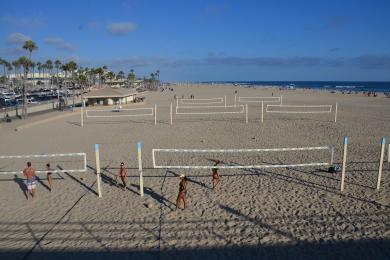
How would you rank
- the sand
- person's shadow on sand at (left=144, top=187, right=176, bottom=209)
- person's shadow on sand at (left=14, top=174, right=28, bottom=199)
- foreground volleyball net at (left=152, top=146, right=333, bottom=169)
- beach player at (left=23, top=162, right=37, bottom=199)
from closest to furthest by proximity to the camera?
the sand → person's shadow on sand at (left=144, top=187, right=176, bottom=209) → beach player at (left=23, top=162, right=37, bottom=199) → person's shadow on sand at (left=14, top=174, right=28, bottom=199) → foreground volleyball net at (left=152, top=146, right=333, bottom=169)

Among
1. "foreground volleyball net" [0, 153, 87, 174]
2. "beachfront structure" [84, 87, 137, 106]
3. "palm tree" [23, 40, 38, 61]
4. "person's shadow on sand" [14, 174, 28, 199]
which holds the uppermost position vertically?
"palm tree" [23, 40, 38, 61]

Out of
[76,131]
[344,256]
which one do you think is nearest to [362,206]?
[344,256]

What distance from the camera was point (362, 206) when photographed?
8242 millimetres

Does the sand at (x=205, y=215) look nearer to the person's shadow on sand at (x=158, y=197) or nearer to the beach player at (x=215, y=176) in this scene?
the person's shadow on sand at (x=158, y=197)

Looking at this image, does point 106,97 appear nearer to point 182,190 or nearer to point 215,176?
point 215,176

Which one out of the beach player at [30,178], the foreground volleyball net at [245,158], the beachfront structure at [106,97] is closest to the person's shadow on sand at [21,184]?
the beach player at [30,178]

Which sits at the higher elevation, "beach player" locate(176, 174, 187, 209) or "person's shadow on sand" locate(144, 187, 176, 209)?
"beach player" locate(176, 174, 187, 209)

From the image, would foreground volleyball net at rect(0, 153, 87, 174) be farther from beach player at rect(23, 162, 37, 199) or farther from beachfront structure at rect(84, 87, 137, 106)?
beachfront structure at rect(84, 87, 137, 106)

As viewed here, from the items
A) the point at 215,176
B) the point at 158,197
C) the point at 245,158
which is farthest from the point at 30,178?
the point at 245,158

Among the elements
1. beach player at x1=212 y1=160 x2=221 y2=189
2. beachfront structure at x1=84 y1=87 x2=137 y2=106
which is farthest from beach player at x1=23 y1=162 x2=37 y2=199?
beachfront structure at x1=84 y1=87 x2=137 y2=106

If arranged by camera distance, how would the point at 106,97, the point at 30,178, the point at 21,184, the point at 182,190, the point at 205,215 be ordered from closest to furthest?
the point at 205,215, the point at 182,190, the point at 30,178, the point at 21,184, the point at 106,97

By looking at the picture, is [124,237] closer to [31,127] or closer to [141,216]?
[141,216]

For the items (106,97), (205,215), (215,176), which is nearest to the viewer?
(205,215)

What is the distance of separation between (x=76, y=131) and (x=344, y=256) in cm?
1815
